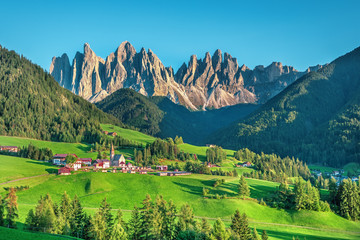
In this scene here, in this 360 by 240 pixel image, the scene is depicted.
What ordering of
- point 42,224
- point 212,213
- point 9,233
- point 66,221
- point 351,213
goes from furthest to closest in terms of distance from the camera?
point 351,213
point 212,213
point 66,221
point 42,224
point 9,233

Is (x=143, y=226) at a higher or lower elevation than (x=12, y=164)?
lower

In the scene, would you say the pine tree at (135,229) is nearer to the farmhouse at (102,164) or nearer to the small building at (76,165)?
the small building at (76,165)

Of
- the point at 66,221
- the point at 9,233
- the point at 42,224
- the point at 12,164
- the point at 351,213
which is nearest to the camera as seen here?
the point at 9,233

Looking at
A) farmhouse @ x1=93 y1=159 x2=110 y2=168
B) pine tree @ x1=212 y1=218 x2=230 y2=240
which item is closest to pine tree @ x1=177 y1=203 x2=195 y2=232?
pine tree @ x1=212 y1=218 x2=230 y2=240

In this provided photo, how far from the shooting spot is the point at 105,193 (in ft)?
391

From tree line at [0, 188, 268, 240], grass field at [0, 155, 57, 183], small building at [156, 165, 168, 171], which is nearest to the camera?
tree line at [0, 188, 268, 240]

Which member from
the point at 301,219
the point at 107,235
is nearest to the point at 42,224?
the point at 107,235

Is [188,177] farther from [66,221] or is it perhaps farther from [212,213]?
[66,221]

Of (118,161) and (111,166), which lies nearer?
(111,166)

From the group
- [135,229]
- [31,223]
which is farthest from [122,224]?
[31,223]

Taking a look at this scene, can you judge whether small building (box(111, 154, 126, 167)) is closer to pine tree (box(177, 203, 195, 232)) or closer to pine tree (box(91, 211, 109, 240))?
pine tree (box(177, 203, 195, 232))

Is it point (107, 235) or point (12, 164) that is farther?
point (12, 164)

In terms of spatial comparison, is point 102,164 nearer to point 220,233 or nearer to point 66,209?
point 66,209

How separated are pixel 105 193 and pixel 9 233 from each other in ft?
227
